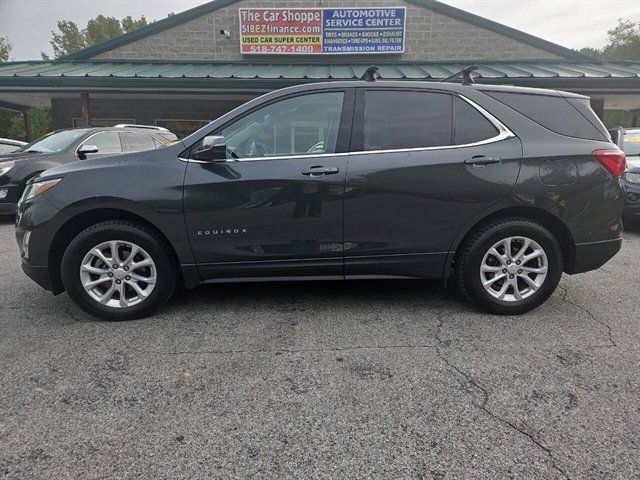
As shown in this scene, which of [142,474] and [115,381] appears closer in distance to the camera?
[142,474]

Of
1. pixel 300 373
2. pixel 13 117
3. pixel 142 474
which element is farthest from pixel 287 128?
pixel 13 117

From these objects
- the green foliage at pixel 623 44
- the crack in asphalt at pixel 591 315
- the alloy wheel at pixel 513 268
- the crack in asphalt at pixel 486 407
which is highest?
the green foliage at pixel 623 44

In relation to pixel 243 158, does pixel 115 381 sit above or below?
below

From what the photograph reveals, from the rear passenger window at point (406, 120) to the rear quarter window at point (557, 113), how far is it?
1.54 ft

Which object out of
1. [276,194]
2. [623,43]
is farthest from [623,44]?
[276,194]

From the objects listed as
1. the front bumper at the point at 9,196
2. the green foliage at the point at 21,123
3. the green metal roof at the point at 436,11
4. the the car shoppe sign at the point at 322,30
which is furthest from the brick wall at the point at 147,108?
the front bumper at the point at 9,196

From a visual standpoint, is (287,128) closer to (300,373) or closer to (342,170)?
(342,170)

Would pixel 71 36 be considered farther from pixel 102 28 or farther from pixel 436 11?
pixel 436 11

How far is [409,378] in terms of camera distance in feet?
8.50

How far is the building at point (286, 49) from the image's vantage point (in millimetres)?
13352

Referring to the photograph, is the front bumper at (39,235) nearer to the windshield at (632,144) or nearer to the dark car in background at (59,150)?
the dark car in background at (59,150)

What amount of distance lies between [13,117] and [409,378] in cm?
2749

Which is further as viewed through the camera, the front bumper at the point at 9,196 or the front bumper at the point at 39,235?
the front bumper at the point at 9,196

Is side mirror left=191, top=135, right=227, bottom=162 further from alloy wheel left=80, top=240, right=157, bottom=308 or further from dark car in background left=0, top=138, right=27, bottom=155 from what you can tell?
dark car in background left=0, top=138, right=27, bottom=155
